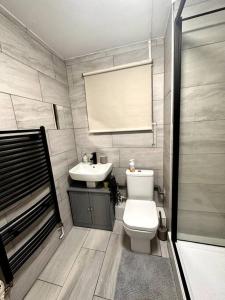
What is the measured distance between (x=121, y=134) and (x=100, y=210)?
105cm

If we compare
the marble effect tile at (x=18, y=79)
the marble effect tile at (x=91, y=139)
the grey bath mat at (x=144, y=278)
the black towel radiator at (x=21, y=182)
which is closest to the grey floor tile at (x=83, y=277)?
the grey bath mat at (x=144, y=278)

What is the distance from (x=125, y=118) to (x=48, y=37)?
1.19m

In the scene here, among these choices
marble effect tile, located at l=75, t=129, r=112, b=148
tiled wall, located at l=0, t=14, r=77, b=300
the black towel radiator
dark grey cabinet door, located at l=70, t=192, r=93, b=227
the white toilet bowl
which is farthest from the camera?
marble effect tile, located at l=75, t=129, r=112, b=148

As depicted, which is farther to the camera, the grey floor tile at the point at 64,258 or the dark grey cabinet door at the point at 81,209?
the dark grey cabinet door at the point at 81,209

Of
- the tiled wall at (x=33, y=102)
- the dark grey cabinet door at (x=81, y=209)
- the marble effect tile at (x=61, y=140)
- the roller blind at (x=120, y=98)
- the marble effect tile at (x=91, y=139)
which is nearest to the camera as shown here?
the tiled wall at (x=33, y=102)

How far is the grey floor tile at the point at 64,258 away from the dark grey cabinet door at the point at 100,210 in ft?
0.77

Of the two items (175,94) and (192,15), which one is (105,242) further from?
(192,15)

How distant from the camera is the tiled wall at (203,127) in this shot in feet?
3.55

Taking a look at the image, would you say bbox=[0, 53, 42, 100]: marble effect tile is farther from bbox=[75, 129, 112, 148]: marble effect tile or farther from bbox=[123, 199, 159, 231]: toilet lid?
bbox=[123, 199, 159, 231]: toilet lid

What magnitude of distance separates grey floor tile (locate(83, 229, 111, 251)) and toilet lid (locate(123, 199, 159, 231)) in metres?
0.51

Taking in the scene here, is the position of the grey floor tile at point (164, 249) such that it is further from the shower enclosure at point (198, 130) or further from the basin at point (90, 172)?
the basin at point (90, 172)

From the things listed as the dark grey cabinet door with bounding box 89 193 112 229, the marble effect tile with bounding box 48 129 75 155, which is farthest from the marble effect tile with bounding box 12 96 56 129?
the dark grey cabinet door with bounding box 89 193 112 229

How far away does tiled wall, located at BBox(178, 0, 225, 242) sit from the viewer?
1082mm

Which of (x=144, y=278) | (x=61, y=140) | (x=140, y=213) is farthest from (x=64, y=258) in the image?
(x=61, y=140)
